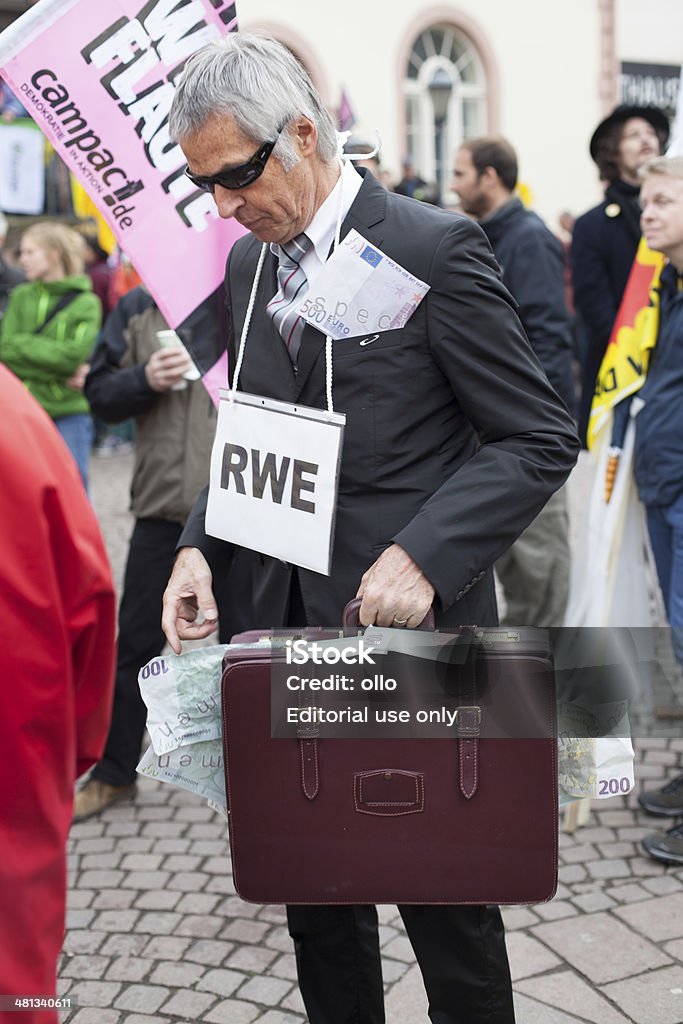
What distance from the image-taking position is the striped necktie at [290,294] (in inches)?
85.0

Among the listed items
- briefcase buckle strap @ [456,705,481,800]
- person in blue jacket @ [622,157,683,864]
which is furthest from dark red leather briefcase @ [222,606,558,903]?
person in blue jacket @ [622,157,683,864]

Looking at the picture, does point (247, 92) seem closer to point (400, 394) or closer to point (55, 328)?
point (400, 394)

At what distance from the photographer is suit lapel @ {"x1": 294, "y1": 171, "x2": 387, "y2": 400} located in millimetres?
2090

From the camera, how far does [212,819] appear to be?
399 centimetres

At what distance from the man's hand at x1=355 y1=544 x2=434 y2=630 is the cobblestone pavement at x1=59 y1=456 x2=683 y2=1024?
128cm

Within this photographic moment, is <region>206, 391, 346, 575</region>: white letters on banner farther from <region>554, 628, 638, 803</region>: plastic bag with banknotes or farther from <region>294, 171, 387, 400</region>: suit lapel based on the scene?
<region>554, 628, 638, 803</region>: plastic bag with banknotes

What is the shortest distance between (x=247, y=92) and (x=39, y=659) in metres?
1.03

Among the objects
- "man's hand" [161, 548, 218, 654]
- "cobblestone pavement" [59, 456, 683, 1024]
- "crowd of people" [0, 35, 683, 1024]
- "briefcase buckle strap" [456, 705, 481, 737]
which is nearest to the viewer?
"briefcase buckle strap" [456, 705, 481, 737]

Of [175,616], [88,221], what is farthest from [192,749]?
[88,221]

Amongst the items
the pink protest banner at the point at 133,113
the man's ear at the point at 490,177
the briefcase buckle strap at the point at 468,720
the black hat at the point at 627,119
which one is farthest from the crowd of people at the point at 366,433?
the black hat at the point at 627,119

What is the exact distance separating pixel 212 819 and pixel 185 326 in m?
1.85

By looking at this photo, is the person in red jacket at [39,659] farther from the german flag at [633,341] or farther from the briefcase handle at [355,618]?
the german flag at [633,341]

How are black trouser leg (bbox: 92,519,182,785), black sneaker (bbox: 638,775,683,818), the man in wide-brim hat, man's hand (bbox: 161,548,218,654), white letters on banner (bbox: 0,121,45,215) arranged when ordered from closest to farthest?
1. man's hand (bbox: 161,548,218,654)
2. black sneaker (bbox: 638,775,683,818)
3. black trouser leg (bbox: 92,519,182,785)
4. the man in wide-brim hat
5. white letters on banner (bbox: 0,121,45,215)

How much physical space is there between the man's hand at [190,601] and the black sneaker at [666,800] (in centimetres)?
206
